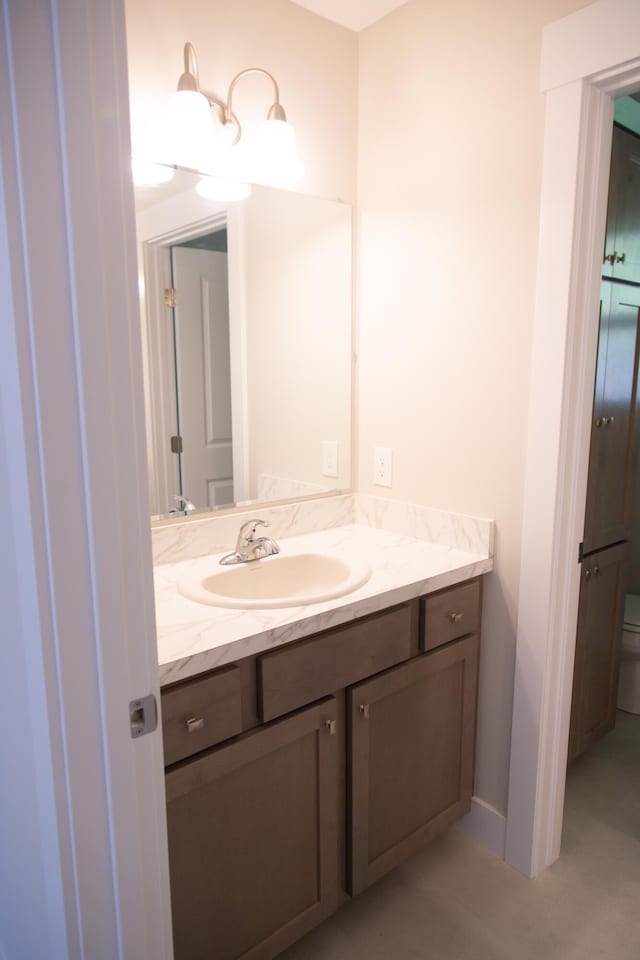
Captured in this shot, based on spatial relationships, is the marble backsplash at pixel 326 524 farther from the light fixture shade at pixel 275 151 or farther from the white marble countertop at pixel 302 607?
the light fixture shade at pixel 275 151

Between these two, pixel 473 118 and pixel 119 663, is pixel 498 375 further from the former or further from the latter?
pixel 119 663

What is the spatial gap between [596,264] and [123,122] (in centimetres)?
126

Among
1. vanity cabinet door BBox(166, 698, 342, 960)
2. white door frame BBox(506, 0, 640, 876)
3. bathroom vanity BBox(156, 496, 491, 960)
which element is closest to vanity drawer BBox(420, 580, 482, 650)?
bathroom vanity BBox(156, 496, 491, 960)

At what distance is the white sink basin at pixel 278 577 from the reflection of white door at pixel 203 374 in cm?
23

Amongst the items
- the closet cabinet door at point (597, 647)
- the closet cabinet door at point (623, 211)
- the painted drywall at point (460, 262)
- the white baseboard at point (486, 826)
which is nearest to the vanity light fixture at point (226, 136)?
the painted drywall at point (460, 262)

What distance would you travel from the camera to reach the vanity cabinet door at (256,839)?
1.18 metres

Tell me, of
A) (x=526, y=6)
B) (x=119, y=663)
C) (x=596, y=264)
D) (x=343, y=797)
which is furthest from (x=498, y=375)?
(x=119, y=663)

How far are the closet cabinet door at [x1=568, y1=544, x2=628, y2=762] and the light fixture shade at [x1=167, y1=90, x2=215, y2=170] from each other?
1.66m

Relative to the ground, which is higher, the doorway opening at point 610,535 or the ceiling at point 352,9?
the ceiling at point 352,9

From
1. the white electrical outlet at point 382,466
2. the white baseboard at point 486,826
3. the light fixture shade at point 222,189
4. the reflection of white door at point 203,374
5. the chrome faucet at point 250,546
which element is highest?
the light fixture shade at point 222,189

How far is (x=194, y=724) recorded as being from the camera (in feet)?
3.78

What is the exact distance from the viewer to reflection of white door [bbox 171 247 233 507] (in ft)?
5.56

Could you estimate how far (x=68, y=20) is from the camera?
0.63 m

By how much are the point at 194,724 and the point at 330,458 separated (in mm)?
1089
